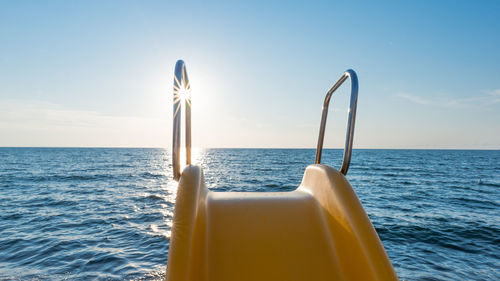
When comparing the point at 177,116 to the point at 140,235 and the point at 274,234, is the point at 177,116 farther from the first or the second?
the point at 140,235

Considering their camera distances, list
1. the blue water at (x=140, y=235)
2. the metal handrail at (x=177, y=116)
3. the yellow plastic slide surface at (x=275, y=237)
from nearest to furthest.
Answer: the yellow plastic slide surface at (x=275, y=237) → the metal handrail at (x=177, y=116) → the blue water at (x=140, y=235)

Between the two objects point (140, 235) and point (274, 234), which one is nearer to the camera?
point (274, 234)

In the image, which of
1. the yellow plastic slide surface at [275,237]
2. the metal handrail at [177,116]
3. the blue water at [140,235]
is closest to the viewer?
the yellow plastic slide surface at [275,237]

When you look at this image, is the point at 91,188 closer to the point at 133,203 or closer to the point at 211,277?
the point at 133,203

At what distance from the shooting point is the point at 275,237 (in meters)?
1.83

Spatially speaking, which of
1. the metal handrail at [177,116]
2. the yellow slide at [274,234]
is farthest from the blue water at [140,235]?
the metal handrail at [177,116]

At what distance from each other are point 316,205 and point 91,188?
17330 mm

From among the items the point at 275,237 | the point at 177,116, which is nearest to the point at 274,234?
the point at 275,237

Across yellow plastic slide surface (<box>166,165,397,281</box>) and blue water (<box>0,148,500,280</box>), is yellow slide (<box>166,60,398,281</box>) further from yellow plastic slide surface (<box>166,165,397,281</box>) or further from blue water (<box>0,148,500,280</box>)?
blue water (<box>0,148,500,280</box>)

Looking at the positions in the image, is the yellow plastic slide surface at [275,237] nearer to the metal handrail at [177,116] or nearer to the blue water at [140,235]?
the metal handrail at [177,116]

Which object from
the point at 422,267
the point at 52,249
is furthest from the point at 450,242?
the point at 52,249

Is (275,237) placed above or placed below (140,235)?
above

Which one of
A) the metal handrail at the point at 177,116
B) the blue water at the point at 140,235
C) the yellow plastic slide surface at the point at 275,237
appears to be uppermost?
the metal handrail at the point at 177,116

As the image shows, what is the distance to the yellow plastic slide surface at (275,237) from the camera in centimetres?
157
